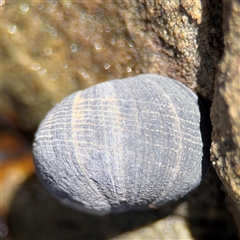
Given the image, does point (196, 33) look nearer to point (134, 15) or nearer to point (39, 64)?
point (134, 15)

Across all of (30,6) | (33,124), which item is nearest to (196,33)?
(30,6)

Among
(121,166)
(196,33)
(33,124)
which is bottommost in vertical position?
(33,124)

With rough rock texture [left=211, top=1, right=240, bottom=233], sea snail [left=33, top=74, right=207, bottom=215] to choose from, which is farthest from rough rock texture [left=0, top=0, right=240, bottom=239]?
sea snail [left=33, top=74, right=207, bottom=215]

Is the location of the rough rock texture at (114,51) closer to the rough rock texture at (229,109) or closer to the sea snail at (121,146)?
the rough rock texture at (229,109)

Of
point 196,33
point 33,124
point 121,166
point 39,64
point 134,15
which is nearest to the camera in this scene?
point 121,166

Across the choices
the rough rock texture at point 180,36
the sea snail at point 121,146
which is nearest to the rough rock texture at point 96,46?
the rough rock texture at point 180,36
